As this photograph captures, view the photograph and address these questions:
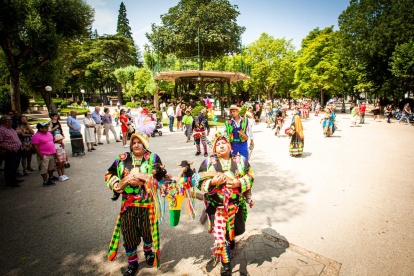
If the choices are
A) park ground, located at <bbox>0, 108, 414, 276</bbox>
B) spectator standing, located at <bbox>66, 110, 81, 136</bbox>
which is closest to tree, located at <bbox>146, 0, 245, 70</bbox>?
spectator standing, located at <bbox>66, 110, 81, 136</bbox>

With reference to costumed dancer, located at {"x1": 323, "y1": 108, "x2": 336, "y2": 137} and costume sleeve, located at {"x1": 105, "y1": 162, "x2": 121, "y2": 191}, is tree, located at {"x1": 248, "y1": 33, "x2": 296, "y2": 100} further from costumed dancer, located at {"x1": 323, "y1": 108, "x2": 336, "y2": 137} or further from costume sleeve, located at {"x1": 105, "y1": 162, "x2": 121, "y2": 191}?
costume sleeve, located at {"x1": 105, "y1": 162, "x2": 121, "y2": 191}

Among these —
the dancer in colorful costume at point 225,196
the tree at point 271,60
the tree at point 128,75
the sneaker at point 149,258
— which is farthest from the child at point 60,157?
the tree at point 128,75

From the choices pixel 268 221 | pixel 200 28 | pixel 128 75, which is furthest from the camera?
pixel 128 75

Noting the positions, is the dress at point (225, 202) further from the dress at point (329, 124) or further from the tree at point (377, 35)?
the tree at point (377, 35)

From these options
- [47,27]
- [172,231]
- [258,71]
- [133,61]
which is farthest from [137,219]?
[133,61]

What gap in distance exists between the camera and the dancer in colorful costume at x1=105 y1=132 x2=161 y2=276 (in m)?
2.80

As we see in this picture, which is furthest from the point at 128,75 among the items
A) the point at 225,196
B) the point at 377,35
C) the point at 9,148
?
the point at 225,196

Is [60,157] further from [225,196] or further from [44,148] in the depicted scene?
[225,196]

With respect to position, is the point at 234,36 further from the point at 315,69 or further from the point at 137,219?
the point at 137,219

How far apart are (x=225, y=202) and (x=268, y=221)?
69.1 inches

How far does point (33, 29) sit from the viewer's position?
11.8 m

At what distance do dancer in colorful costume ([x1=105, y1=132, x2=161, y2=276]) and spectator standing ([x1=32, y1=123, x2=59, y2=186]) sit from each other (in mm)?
4074

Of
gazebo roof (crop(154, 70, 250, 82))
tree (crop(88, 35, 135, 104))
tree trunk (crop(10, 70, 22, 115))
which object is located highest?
tree (crop(88, 35, 135, 104))

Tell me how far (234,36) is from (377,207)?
20468mm
